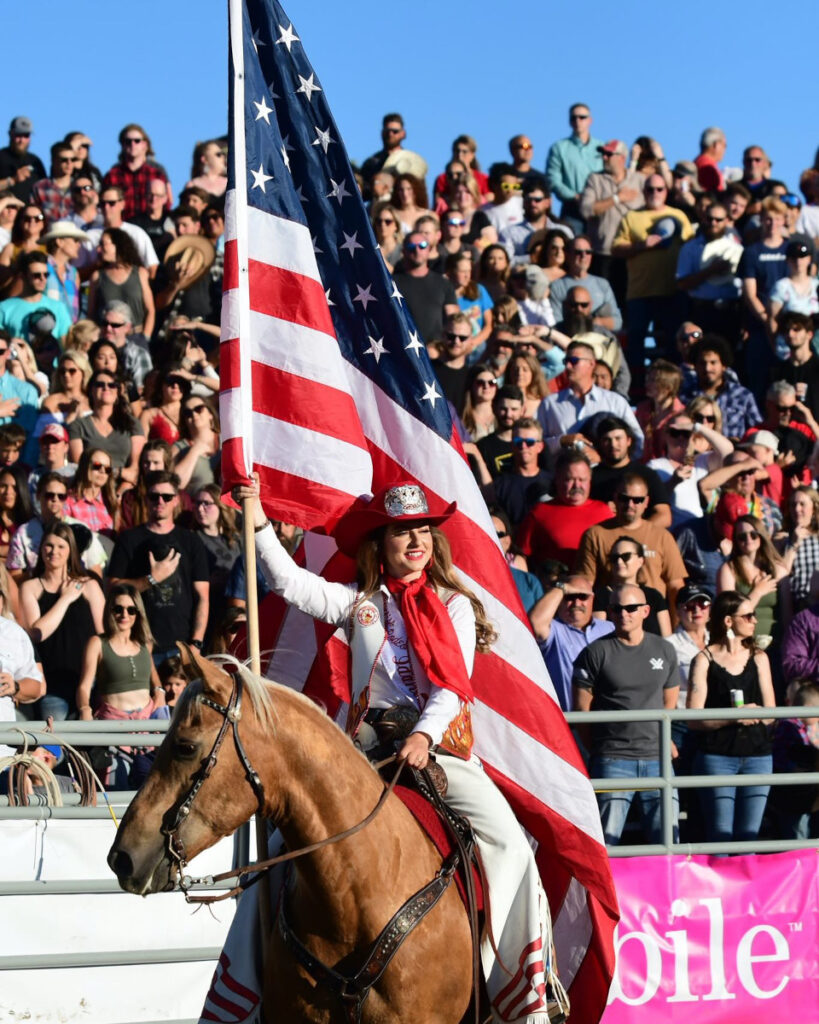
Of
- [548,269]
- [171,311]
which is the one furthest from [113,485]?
[548,269]

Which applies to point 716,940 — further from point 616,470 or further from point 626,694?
point 616,470

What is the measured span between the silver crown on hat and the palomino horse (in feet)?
3.37

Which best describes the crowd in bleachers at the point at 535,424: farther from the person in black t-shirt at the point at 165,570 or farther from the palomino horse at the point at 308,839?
the palomino horse at the point at 308,839

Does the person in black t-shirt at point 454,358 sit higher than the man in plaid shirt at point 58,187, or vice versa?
the man in plaid shirt at point 58,187

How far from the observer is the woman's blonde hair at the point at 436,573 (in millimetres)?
6410

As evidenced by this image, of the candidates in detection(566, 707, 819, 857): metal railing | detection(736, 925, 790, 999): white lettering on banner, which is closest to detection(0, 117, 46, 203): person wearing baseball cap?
detection(566, 707, 819, 857): metal railing

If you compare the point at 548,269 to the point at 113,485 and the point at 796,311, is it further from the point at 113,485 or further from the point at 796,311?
the point at 113,485

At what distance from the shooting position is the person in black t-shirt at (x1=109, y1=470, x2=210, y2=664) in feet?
36.0

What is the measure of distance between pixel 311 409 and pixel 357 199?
3.24 ft

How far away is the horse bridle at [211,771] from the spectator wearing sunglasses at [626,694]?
4.42 meters

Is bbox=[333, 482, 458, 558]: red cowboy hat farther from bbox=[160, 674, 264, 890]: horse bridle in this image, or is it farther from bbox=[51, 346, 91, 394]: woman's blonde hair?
bbox=[51, 346, 91, 394]: woman's blonde hair

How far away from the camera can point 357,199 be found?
7.11 metres

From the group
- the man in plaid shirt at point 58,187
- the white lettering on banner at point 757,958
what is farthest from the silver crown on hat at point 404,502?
the man in plaid shirt at point 58,187

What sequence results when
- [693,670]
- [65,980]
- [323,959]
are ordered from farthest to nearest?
[693,670] → [65,980] → [323,959]
